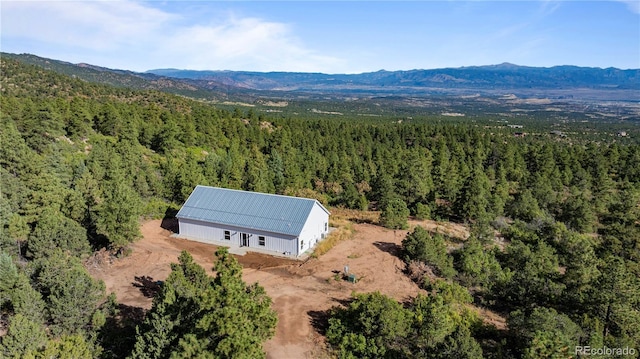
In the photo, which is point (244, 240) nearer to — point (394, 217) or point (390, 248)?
point (390, 248)

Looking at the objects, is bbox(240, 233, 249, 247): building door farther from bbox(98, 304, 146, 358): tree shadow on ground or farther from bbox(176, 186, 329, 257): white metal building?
bbox(98, 304, 146, 358): tree shadow on ground

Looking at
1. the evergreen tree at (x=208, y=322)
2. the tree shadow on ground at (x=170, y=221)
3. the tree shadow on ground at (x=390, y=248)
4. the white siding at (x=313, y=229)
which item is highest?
the evergreen tree at (x=208, y=322)

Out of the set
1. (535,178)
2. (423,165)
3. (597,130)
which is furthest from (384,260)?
(597,130)

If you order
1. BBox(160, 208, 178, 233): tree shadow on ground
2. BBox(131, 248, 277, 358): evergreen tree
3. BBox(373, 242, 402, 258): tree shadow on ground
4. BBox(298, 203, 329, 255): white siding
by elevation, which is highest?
BBox(131, 248, 277, 358): evergreen tree

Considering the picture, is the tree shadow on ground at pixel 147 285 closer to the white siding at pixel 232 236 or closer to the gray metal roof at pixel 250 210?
the white siding at pixel 232 236

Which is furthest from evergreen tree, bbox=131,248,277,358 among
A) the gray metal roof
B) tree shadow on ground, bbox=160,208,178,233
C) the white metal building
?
tree shadow on ground, bbox=160,208,178,233

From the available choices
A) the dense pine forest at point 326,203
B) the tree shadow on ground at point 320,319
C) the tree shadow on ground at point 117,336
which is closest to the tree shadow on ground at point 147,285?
the dense pine forest at point 326,203
